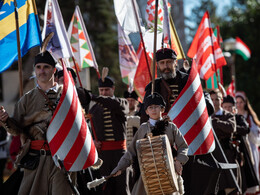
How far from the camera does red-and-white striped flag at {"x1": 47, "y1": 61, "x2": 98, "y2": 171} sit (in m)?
6.07

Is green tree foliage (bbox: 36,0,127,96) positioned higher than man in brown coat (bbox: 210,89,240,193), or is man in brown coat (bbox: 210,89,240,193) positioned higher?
green tree foliage (bbox: 36,0,127,96)

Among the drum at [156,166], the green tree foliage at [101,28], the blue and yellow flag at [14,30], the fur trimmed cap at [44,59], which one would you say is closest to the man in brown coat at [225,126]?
the drum at [156,166]

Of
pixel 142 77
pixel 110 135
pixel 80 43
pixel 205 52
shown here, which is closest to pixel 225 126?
pixel 142 77

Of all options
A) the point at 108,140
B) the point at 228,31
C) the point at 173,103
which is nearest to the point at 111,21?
the point at 228,31

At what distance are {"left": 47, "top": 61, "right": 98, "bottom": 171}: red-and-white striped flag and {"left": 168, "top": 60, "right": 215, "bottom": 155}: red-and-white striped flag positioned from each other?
1427 millimetres

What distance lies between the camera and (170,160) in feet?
20.3

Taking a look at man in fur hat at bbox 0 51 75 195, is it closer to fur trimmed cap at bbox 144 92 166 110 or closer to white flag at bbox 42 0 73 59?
fur trimmed cap at bbox 144 92 166 110

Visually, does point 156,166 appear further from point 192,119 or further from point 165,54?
point 165,54

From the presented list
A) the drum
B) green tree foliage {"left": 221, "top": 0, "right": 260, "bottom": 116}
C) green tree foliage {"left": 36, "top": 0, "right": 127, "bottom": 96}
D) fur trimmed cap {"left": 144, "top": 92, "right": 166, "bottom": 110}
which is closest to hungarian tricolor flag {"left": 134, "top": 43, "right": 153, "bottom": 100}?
fur trimmed cap {"left": 144, "top": 92, "right": 166, "bottom": 110}

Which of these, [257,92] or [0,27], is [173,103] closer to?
[0,27]

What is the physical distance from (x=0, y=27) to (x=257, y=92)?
27595mm

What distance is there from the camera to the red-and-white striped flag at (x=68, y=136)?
6074mm

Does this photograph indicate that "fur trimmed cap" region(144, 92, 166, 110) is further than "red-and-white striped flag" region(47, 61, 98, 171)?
Yes

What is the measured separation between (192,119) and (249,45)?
96.6 ft
